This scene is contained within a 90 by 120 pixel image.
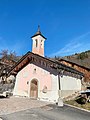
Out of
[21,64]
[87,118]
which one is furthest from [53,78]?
[87,118]

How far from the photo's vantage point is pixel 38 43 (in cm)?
2172

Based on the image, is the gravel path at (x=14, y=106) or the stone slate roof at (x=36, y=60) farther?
the stone slate roof at (x=36, y=60)

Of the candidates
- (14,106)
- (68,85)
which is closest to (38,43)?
(68,85)

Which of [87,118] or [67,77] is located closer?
[87,118]

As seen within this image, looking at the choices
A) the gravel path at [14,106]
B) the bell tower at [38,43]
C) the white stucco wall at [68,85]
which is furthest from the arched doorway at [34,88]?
the bell tower at [38,43]

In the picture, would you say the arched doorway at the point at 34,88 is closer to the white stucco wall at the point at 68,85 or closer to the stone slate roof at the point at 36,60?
the stone slate roof at the point at 36,60

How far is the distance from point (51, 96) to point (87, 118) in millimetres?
7000

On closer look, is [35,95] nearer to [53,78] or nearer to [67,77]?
[53,78]

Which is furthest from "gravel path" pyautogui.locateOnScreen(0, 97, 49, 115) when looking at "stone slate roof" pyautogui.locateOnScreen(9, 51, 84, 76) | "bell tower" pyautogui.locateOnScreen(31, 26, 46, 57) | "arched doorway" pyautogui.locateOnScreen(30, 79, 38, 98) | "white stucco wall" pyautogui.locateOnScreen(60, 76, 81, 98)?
"bell tower" pyautogui.locateOnScreen(31, 26, 46, 57)

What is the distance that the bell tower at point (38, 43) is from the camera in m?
21.8

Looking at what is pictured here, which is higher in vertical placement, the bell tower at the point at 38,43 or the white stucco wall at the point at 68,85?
the bell tower at the point at 38,43

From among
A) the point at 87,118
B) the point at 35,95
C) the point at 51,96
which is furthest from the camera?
the point at 35,95

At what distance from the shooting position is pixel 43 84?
18578mm

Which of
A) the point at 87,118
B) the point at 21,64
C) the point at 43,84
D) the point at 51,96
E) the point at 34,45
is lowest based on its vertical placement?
the point at 87,118
